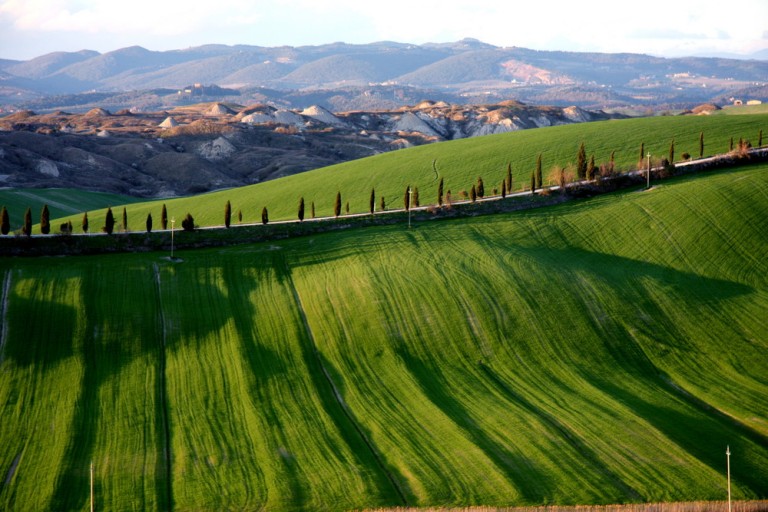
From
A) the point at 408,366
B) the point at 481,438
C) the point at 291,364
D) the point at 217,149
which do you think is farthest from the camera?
the point at 217,149

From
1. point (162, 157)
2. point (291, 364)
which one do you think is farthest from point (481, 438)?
point (162, 157)

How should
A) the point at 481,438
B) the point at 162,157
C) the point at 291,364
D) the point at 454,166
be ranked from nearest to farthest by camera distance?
the point at 481,438, the point at 291,364, the point at 454,166, the point at 162,157

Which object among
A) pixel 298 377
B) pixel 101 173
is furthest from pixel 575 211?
pixel 101 173

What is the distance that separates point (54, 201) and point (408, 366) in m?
84.3

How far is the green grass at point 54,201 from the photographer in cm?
10812

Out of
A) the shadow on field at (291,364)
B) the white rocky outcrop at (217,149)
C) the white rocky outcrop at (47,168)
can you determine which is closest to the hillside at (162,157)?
the white rocky outcrop at (217,149)

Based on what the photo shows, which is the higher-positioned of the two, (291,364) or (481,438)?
(291,364)

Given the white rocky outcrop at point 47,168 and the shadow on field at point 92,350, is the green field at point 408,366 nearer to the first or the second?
the shadow on field at point 92,350

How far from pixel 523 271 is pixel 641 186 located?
25.2 metres

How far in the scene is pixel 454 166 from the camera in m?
102

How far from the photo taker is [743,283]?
2611 inches

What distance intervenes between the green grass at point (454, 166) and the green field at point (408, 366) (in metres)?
18.5

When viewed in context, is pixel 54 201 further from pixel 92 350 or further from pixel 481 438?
pixel 481 438

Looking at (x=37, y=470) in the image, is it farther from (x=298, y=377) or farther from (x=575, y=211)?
(x=575, y=211)
